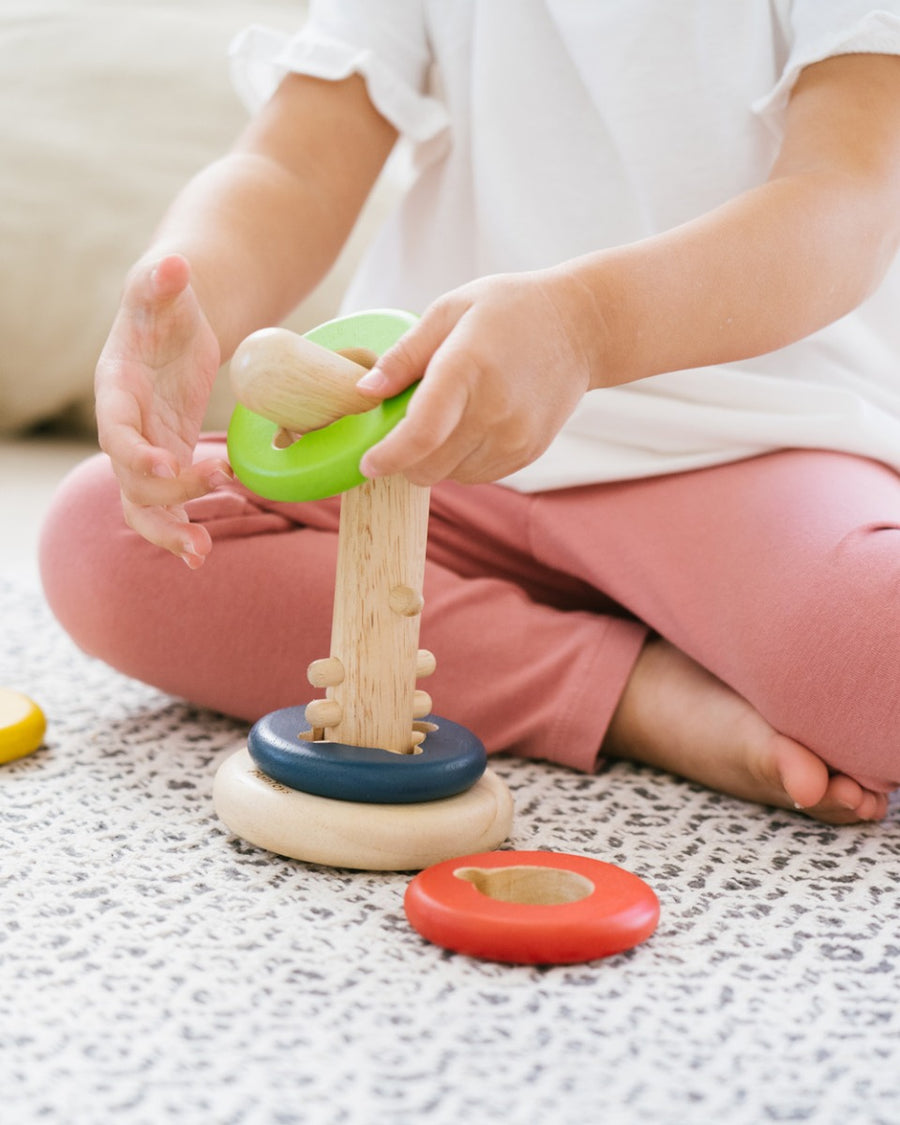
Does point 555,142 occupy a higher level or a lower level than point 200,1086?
higher

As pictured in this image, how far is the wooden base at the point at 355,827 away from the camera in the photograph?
1.93 feet

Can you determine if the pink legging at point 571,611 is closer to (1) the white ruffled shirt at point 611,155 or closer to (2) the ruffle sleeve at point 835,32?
(1) the white ruffled shirt at point 611,155

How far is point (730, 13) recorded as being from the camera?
2.63 feet

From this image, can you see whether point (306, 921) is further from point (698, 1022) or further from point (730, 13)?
point (730, 13)

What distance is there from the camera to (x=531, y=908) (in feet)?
1.73

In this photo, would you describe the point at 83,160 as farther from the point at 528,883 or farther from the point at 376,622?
the point at 528,883

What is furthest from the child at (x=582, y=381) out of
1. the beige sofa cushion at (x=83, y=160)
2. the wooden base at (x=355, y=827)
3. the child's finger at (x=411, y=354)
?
the beige sofa cushion at (x=83, y=160)

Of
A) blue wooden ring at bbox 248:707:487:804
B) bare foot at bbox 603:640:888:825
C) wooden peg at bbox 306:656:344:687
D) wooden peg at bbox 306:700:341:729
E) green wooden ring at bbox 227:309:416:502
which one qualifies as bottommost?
bare foot at bbox 603:640:888:825

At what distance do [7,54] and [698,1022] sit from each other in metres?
1.26

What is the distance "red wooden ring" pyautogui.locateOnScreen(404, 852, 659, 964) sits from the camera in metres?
0.51

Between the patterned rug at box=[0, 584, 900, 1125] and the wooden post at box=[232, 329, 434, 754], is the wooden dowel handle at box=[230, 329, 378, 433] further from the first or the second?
the patterned rug at box=[0, 584, 900, 1125]

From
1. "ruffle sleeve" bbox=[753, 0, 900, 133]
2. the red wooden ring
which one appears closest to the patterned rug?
the red wooden ring

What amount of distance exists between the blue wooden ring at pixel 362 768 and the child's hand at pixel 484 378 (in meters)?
0.12

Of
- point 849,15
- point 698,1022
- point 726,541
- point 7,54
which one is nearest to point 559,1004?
point 698,1022
